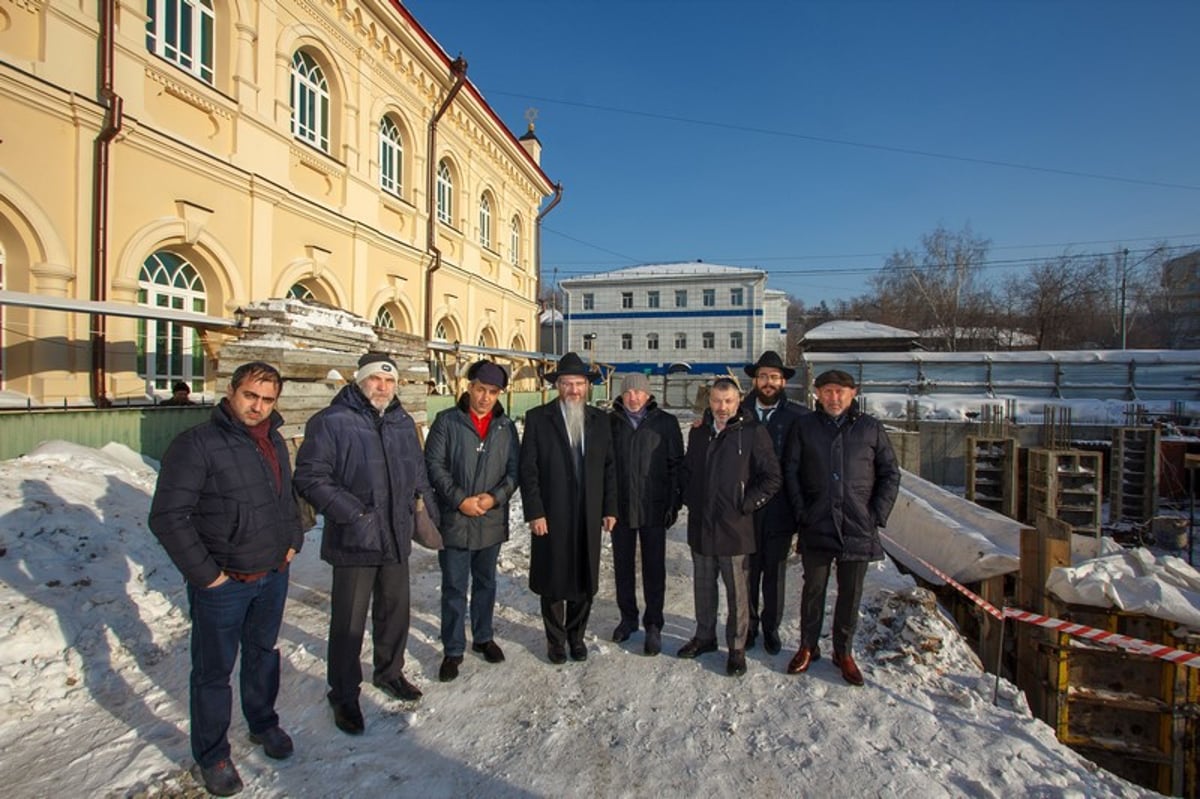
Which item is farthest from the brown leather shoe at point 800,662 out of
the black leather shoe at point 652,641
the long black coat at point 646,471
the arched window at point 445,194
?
the arched window at point 445,194

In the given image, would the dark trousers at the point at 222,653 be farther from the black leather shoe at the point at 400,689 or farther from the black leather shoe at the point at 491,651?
the black leather shoe at the point at 491,651

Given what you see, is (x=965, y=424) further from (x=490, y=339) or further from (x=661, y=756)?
(x=661, y=756)

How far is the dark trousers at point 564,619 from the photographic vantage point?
3877 mm

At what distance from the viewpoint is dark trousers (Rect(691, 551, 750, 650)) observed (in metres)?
3.78

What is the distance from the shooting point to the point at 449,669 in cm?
362

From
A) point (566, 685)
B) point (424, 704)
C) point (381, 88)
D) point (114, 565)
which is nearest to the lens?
point (424, 704)

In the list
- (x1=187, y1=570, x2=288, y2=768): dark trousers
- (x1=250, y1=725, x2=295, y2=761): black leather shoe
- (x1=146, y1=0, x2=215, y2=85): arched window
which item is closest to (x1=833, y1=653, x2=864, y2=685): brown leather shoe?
(x1=250, y1=725, x2=295, y2=761): black leather shoe

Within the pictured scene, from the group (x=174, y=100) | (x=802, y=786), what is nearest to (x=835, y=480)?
(x=802, y=786)

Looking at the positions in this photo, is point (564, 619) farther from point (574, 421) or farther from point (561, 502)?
point (574, 421)

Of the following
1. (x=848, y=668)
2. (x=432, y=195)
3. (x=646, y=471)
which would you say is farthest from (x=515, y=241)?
(x=848, y=668)

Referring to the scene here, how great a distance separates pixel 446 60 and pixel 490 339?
7855 mm

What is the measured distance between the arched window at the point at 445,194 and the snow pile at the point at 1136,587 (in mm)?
14653

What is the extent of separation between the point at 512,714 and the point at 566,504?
4.16 feet

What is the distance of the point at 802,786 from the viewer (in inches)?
107
